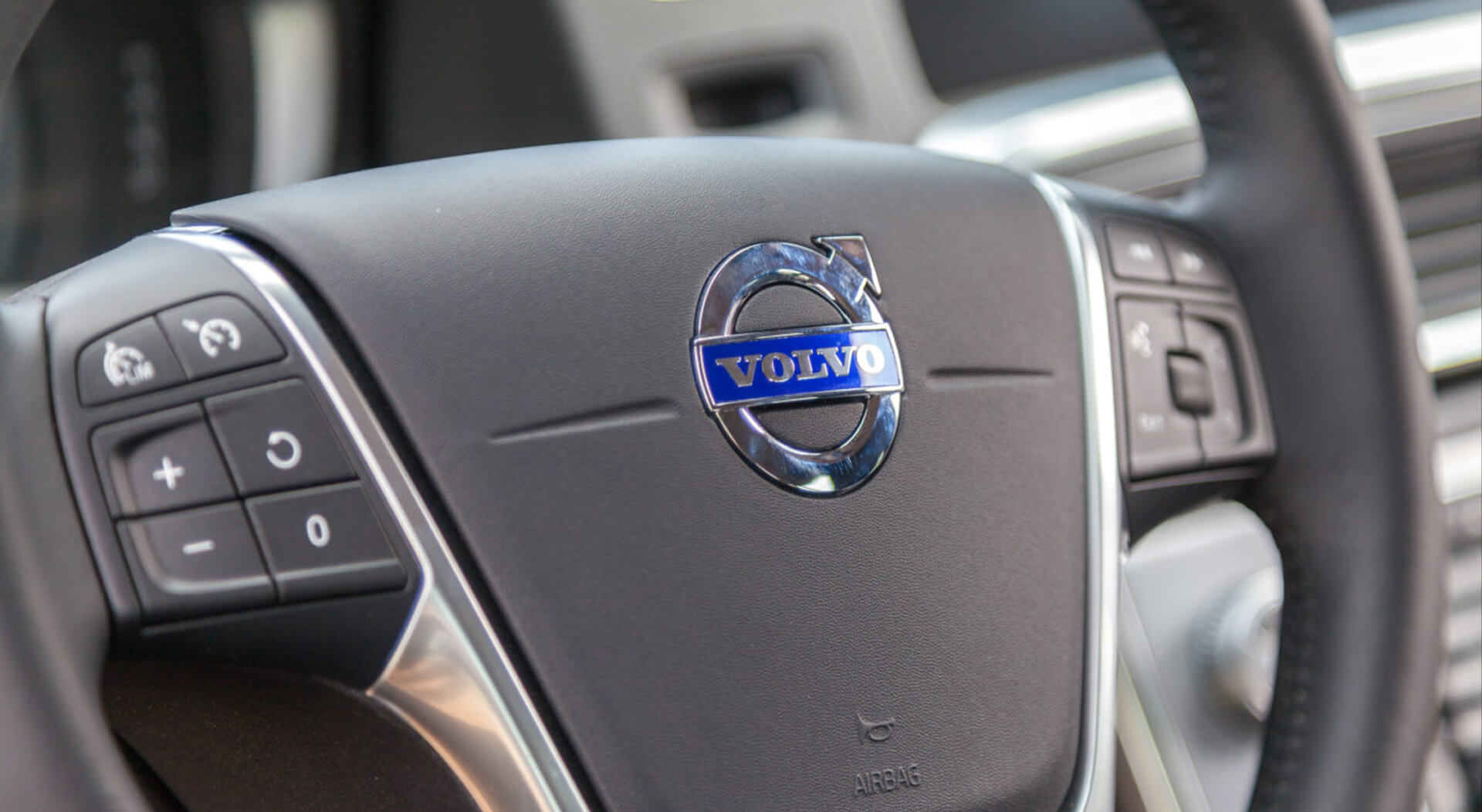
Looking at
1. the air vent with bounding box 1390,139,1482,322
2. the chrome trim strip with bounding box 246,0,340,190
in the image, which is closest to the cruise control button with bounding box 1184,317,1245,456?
the air vent with bounding box 1390,139,1482,322

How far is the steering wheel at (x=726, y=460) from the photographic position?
58 cm

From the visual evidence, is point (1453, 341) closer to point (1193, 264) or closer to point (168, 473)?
point (1193, 264)

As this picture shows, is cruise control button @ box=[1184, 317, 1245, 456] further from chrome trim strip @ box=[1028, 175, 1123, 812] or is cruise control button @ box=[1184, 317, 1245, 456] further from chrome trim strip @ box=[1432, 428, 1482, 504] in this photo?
chrome trim strip @ box=[1432, 428, 1482, 504]

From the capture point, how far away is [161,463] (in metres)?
0.57

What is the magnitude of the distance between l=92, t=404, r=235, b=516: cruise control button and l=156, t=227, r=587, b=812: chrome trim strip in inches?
2.0

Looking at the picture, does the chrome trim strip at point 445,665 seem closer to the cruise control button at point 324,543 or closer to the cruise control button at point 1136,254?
the cruise control button at point 324,543

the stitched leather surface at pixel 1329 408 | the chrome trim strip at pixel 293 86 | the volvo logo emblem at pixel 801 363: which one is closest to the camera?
the volvo logo emblem at pixel 801 363

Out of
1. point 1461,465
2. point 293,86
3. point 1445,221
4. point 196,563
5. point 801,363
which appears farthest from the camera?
point 293,86

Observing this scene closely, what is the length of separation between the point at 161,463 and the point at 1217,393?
0.56 metres

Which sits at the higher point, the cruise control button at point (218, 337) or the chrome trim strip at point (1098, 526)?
the cruise control button at point (218, 337)

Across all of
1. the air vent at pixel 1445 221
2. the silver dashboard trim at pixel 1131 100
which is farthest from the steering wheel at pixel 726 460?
the air vent at pixel 1445 221

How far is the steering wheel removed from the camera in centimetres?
58

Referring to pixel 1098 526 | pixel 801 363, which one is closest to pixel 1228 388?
pixel 1098 526

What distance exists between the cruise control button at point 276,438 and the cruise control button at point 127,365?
22 millimetres
